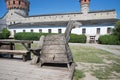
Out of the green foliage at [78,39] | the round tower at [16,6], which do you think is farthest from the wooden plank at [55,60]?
the round tower at [16,6]

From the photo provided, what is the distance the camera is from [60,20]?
40656 millimetres

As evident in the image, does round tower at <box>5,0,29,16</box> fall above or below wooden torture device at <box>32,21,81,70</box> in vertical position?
above

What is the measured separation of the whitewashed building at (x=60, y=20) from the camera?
2808 centimetres

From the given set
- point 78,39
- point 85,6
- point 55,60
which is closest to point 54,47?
point 55,60

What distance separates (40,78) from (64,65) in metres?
1.96

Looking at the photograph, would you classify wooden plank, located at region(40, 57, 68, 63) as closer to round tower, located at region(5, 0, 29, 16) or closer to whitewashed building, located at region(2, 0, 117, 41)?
whitewashed building, located at region(2, 0, 117, 41)

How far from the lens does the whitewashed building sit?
28075 mm

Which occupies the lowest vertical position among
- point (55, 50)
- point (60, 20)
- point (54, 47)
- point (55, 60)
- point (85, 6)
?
point (55, 60)

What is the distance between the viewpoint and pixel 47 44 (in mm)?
5664

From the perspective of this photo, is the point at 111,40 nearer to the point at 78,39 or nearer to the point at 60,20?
the point at 78,39

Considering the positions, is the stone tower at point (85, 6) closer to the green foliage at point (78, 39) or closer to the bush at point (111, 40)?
the green foliage at point (78, 39)

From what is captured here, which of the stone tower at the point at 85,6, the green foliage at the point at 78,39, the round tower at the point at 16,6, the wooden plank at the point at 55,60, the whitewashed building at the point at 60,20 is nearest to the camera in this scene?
the wooden plank at the point at 55,60

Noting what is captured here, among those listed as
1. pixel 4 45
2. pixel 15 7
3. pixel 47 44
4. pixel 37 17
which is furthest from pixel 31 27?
pixel 47 44

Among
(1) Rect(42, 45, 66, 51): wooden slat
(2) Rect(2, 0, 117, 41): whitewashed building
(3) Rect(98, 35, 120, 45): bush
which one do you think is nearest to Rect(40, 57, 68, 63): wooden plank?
(1) Rect(42, 45, 66, 51): wooden slat
